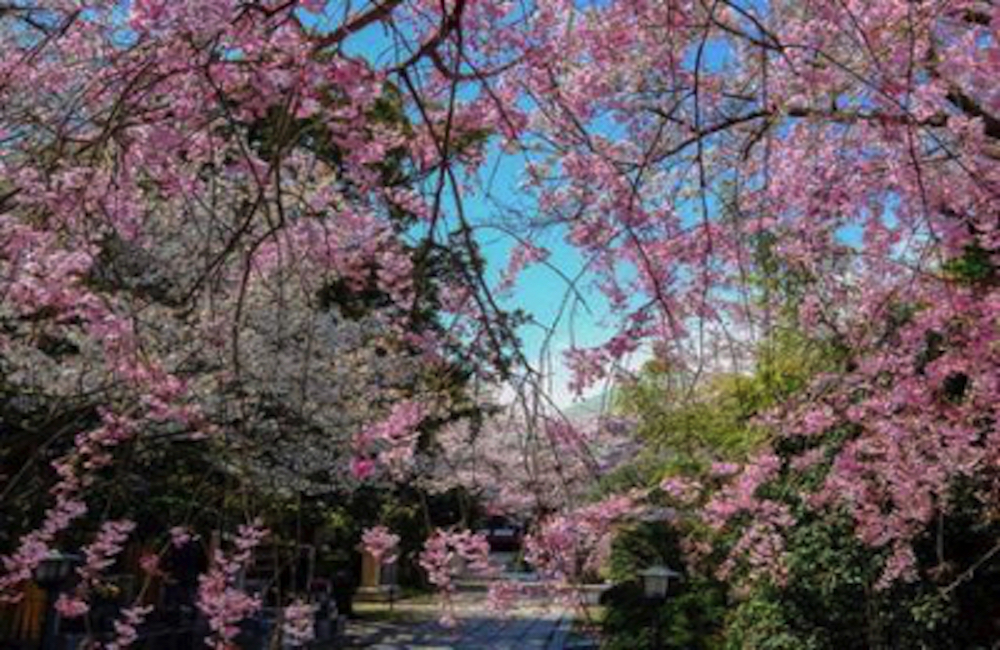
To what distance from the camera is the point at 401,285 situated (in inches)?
174

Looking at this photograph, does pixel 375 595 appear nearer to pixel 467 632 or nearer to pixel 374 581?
pixel 374 581

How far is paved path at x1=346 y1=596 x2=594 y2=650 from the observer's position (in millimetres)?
13477

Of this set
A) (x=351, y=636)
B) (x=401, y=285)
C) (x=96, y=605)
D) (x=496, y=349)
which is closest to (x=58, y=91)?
(x=401, y=285)

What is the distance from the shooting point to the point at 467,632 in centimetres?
1478

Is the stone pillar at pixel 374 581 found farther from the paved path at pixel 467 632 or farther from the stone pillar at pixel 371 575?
the paved path at pixel 467 632

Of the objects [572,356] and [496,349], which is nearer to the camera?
[496,349]

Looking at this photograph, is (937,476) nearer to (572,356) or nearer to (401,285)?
(572,356)

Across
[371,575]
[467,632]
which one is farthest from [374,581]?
[467,632]

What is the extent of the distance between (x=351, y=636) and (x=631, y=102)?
10550mm

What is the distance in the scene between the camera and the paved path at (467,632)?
44.2 ft

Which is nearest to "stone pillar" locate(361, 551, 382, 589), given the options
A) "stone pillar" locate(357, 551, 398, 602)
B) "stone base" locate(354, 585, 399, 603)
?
"stone pillar" locate(357, 551, 398, 602)

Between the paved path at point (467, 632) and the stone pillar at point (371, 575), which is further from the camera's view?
the stone pillar at point (371, 575)

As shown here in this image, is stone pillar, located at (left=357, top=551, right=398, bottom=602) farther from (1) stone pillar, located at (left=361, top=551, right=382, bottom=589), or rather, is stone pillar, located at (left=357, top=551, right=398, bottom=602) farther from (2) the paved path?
(2) the paved path

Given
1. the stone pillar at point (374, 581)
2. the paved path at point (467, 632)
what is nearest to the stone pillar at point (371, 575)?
the stone pillar at point (374, 581)
